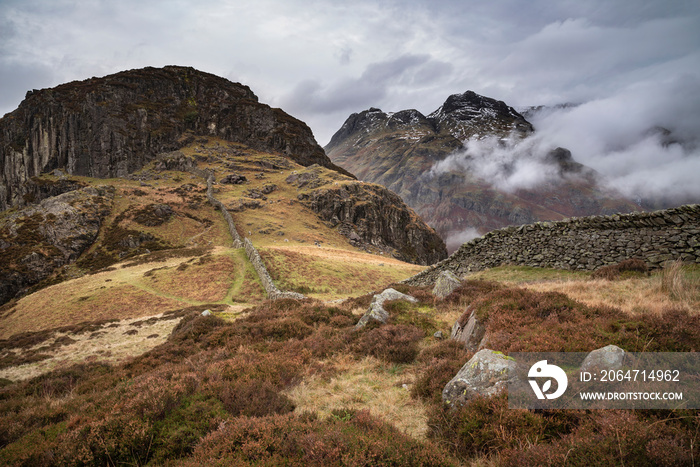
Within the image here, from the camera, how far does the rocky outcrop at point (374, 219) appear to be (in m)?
85.8

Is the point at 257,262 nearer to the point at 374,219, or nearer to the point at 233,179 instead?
the point at 374,219

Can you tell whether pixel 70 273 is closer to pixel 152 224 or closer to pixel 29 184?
pixel 152 224

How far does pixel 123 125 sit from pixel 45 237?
280 ft

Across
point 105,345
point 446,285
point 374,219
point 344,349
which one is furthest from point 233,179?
point 344,349

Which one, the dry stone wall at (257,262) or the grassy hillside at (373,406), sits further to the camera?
the dry stone wall at (257,262)

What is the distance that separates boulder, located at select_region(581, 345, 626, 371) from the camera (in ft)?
16.2

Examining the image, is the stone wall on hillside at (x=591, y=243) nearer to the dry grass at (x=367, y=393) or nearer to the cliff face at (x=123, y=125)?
the dry grass at (x=367, y=393)

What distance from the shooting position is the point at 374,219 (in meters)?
90.8

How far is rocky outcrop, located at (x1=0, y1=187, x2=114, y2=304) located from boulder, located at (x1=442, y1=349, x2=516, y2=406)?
77490 millimetres

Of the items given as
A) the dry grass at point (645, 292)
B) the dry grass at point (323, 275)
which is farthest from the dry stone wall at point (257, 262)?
the dry grass at point (645, 292)

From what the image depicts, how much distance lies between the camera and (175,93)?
479 feet

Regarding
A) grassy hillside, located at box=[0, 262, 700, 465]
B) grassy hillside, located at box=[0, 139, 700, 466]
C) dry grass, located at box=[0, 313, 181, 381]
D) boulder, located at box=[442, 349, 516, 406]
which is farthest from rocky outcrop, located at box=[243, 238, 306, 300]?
boulder, located at box=[442, 349, 516, 406]

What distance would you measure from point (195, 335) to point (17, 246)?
73.7 metres

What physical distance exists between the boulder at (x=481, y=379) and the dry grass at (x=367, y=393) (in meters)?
0.88
